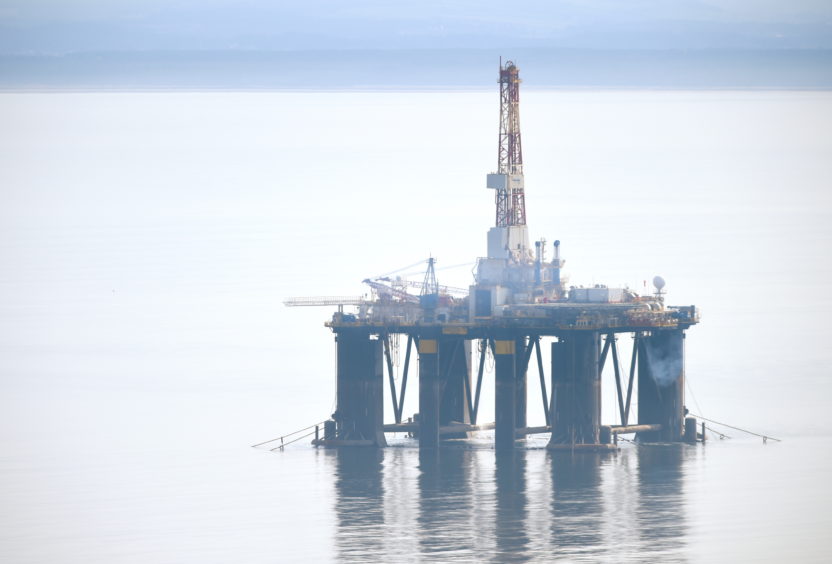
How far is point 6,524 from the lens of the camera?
325 ft

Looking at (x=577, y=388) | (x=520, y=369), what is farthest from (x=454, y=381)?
(x=577, y=388)

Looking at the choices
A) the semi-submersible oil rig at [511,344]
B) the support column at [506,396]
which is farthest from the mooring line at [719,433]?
the support column at [506,396]

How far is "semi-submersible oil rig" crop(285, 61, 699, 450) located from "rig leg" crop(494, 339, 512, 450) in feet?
0.16

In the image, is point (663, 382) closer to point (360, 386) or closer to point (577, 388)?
point (577, 388)

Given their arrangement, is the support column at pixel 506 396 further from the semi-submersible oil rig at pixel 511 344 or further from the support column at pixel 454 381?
the support column at pixel 454 381

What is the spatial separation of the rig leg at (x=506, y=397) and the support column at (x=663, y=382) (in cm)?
723

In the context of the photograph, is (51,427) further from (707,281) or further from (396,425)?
(707,281)

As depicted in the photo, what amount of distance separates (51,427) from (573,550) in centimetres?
4095

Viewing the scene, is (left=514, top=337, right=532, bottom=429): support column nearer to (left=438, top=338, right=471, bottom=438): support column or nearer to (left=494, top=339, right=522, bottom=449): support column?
(left=494, top=339, right=522, bottom=449): support column

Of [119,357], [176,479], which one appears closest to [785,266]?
[119,357]

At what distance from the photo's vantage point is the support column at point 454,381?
118000 millimetres

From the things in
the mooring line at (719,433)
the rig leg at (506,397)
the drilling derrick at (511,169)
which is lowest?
the mooring line at (719,433)

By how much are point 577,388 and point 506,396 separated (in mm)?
3413

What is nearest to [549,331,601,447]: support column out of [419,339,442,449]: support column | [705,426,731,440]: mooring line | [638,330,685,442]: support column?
[638,330,685,442]: support column
